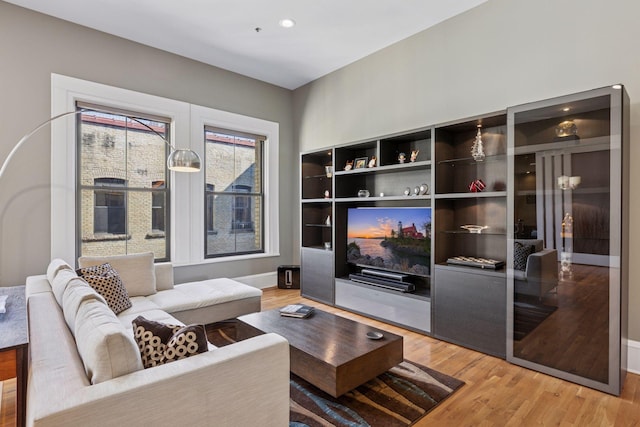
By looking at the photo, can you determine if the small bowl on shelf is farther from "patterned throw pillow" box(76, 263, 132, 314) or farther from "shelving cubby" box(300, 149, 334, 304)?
"patterned throw pillow" box(76, 263, 132, 314)

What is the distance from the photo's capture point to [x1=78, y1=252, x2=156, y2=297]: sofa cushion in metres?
3.26

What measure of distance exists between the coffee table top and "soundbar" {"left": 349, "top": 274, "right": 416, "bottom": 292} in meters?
1.08

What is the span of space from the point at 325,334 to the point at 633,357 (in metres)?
2.33

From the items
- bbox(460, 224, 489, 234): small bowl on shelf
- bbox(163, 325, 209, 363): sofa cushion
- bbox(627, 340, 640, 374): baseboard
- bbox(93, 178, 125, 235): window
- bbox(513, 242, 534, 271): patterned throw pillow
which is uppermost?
bbox(93, 178, 125, 235): window

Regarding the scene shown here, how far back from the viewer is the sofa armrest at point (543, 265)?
254cm

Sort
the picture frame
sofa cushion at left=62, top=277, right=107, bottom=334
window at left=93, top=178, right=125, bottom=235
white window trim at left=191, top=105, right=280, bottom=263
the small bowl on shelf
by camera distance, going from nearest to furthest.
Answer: sofa cushion at left=62, top=277, right=107, bottom=334, the small bowl on shelf, window at left=93, top=178, right=125, bottom=235, the picture frame, white window trim at left=191, top=105, right=280, bottom=263

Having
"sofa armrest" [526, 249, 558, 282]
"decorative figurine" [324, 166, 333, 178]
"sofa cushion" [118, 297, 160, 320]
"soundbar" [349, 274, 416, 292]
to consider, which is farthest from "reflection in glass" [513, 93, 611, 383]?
"sofa cushion" [118, 297, 160, 320]

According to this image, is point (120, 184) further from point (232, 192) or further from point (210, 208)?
point (232, 192)

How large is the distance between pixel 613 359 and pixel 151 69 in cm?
532

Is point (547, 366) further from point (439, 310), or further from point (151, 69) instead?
point (151, 69)

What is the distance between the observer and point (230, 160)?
5.01 metres

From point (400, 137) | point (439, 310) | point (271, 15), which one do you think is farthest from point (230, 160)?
point (439, 310)

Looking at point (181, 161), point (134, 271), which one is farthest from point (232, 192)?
point (181, 161)

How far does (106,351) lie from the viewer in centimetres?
126
